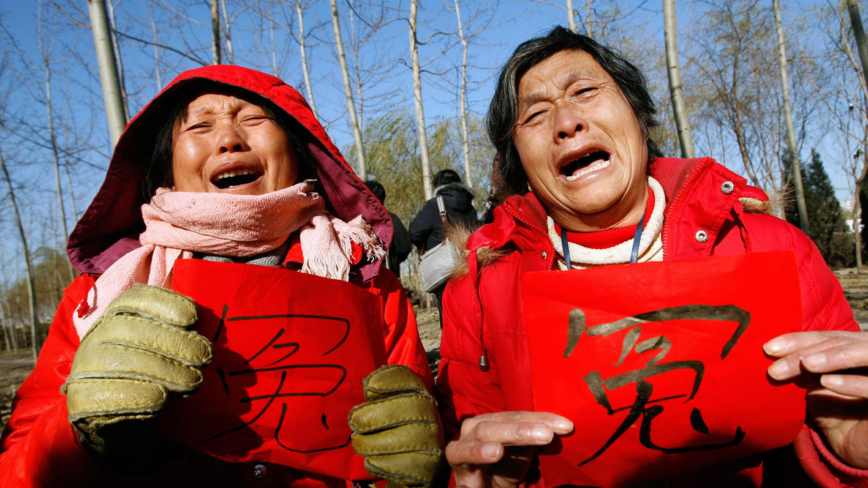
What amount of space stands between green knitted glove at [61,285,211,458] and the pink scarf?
0.37 m

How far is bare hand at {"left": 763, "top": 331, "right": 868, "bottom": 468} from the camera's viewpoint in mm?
919

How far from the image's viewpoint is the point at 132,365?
96 cm

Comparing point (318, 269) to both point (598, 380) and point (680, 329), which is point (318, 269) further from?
point (680, 329)

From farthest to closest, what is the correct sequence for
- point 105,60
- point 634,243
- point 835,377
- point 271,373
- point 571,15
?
point 571,15 → point 105,60 → point 634,243 → point 271,373 → point 835,377

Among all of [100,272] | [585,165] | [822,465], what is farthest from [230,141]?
[822,465]

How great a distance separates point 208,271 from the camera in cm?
119

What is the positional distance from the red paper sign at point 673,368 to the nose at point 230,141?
113 centimetres

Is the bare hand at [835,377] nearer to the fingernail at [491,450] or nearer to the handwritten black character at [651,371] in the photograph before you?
the handwritten black character at [651,371]

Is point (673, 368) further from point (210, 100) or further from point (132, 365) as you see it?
point (210, 100)

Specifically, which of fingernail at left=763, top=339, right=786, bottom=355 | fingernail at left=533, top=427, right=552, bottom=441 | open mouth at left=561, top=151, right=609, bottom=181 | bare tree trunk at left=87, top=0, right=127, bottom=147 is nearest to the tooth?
open mouth at left=561, top=151, right=609, bottom=181

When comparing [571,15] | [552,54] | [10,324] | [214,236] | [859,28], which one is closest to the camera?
[214,236]

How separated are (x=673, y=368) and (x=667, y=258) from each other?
1.08 feet

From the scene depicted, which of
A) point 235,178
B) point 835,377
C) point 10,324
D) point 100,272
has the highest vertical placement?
point 235,178

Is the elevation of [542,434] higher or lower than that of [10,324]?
higher
